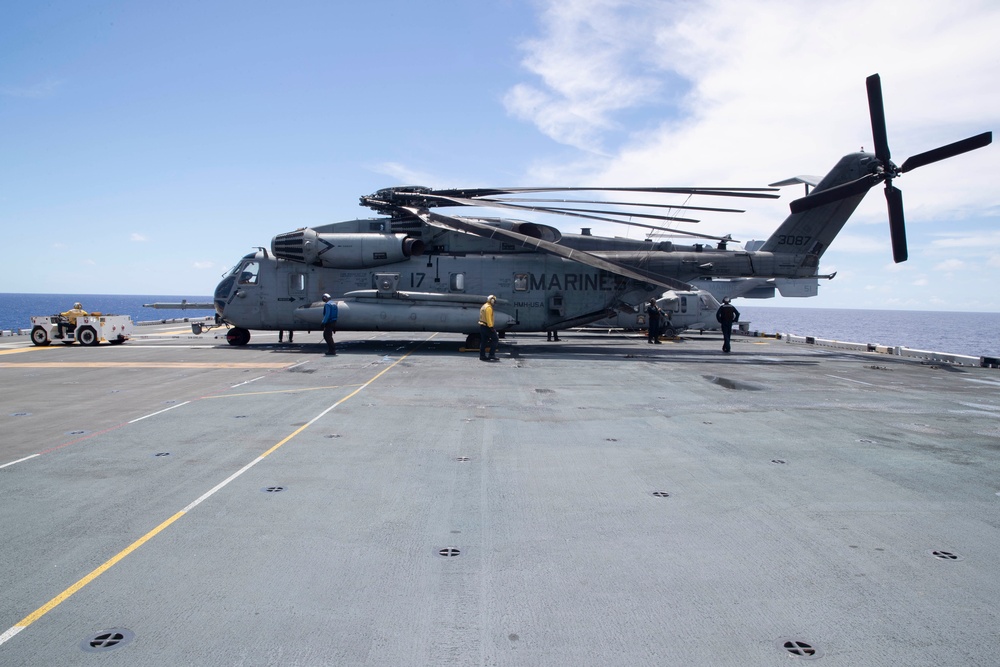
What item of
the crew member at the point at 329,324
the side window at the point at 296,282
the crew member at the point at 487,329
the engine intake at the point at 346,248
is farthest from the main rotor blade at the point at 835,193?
the side window at the point at 296,282

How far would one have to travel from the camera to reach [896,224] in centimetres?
1686

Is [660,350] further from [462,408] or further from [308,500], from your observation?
[308,500]

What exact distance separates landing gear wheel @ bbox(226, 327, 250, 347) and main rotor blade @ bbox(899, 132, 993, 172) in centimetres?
2036

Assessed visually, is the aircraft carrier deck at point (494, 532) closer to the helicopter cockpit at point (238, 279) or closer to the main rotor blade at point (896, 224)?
the main rotor blade at point (896, 224)

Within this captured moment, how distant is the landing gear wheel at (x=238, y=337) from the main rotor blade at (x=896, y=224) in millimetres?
19588

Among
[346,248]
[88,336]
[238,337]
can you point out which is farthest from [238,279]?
[88,336]

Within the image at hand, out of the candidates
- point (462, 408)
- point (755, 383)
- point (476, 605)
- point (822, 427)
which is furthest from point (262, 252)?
point (476, 605)

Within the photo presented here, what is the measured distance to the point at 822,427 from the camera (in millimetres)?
8062

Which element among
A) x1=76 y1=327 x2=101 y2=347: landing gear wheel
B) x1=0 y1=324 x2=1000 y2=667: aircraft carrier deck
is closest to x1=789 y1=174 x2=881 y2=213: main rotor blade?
x1=0 y1=324 x2=1000 y2=667: aircraft carrier deck

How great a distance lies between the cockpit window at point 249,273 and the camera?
63.9ft

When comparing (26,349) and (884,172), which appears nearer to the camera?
(884,172)

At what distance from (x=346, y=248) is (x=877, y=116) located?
15.7 metres

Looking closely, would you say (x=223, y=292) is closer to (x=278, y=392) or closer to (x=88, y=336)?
(x=88, y=336)

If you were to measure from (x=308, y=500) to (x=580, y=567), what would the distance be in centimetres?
246
